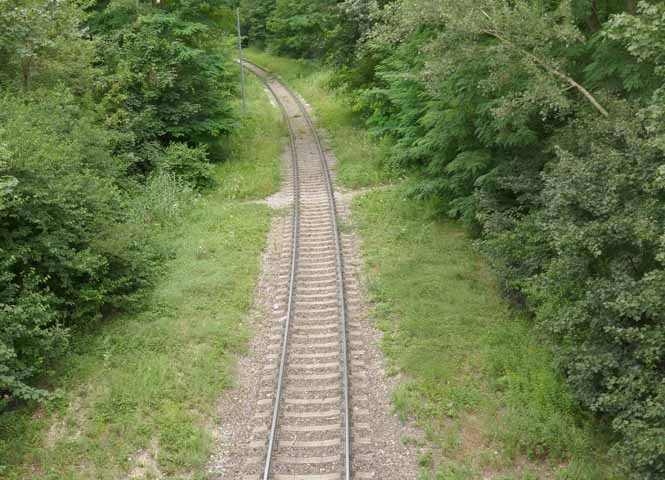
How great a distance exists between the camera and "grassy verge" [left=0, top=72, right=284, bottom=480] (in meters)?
9.65

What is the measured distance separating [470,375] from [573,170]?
412cm

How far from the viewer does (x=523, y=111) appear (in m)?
12.0

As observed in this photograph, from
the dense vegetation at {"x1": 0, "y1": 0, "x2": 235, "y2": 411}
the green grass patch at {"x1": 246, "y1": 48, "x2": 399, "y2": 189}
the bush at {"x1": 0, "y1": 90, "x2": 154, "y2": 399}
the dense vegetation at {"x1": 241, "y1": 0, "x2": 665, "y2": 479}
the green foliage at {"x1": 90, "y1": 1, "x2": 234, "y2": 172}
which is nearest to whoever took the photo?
the dense vegetation at {"x1": 241, "y1": 0, "x2": 665, "y2": 479}

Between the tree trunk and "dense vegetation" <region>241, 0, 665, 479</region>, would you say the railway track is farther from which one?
the tree trunk

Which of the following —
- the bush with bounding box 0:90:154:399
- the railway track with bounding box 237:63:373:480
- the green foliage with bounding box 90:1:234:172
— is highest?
the green foliage with bounding box 90:1:234:172

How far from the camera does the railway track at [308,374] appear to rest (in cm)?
948

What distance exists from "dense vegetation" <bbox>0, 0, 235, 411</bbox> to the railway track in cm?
355

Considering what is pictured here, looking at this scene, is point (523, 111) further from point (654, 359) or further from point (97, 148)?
point (97, 148)

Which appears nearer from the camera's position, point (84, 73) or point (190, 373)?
point (190, 373)

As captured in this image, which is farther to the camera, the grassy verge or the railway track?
the grassy verge

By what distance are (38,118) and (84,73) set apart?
541cm

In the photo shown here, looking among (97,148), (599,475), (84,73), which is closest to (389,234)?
(97,148)

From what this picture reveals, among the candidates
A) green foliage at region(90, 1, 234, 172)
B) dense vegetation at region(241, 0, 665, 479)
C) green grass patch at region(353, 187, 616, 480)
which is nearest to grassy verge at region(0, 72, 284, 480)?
green grass patch at region(353, 187, 616, 480)

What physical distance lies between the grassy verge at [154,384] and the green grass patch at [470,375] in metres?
3.42
